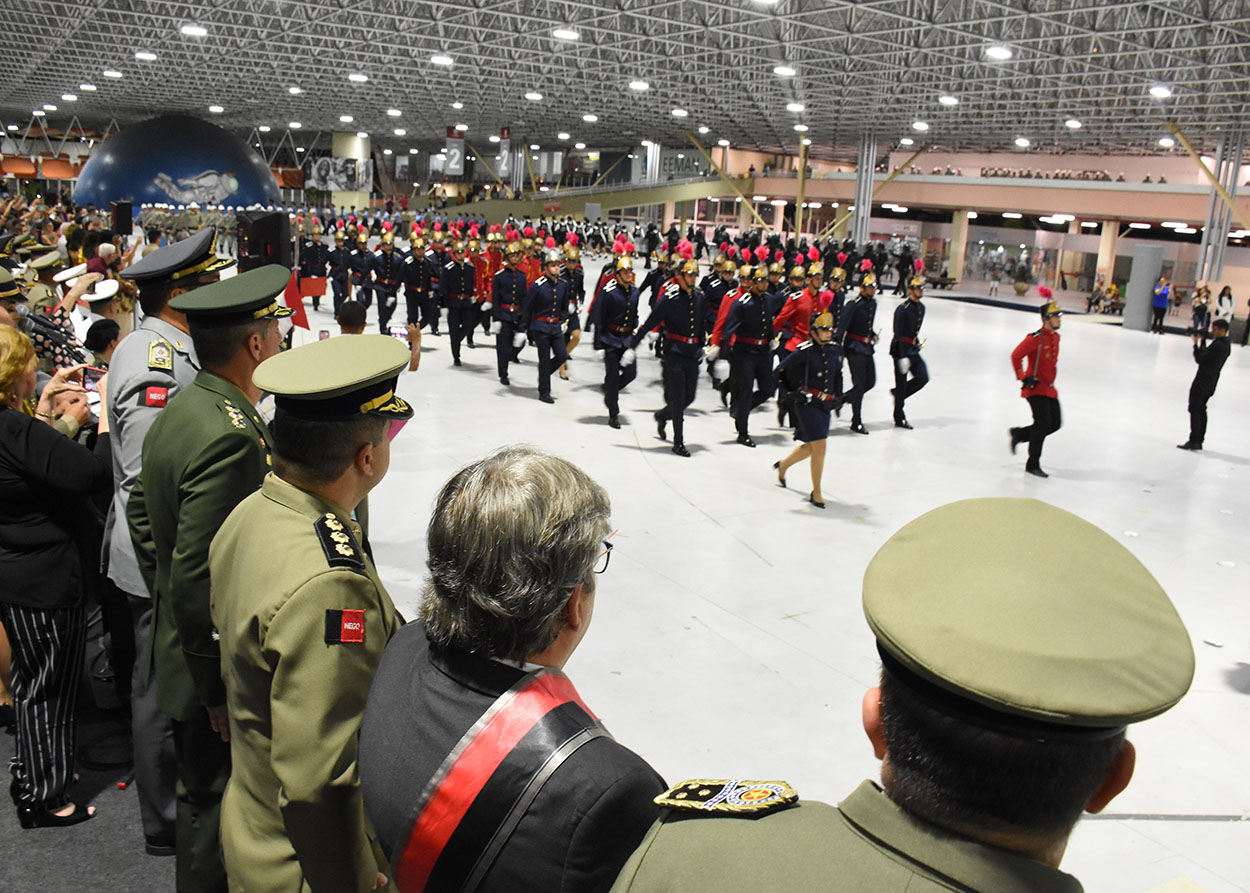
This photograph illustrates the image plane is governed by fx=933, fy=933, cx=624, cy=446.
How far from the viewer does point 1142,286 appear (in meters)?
Answer: 24.6

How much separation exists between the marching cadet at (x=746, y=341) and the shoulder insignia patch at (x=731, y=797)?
8.68 metres

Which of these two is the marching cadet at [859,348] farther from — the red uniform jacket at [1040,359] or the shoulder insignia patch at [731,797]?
the shoulder insignia patch at [731,797]

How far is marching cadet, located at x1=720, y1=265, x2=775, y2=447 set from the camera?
9789mm

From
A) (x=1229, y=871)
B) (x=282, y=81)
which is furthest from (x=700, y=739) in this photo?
(x=282, y=81)

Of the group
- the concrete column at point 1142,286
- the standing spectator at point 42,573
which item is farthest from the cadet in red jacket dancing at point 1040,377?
the concrete column at point 1142,286

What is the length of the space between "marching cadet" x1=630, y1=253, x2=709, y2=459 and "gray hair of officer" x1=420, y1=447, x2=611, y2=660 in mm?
7586

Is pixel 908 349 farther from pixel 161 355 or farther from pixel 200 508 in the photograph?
pixel 200 508

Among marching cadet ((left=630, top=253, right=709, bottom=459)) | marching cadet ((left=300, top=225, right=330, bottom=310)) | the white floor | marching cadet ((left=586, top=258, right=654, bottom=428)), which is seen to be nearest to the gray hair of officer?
the white floor

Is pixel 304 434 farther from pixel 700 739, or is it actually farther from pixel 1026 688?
pixel 700 739

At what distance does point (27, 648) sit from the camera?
3.17 meters

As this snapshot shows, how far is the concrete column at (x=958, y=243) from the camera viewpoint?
39.1 metres

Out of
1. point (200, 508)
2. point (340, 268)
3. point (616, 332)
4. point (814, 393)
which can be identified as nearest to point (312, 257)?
point (340, 268)

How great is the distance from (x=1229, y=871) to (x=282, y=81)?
3658cm

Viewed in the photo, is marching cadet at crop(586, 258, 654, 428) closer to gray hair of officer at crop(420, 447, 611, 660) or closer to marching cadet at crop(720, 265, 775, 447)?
marching cadet at crop(720, 265, 775, 447)
